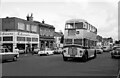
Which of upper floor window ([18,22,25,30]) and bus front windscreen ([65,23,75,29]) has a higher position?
upper floor window ([18,22,25,30])

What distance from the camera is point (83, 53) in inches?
890

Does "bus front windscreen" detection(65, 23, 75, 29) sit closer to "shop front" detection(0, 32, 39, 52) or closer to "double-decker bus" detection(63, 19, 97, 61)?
"double-decker bus" detection(63, 19, 97, 61)

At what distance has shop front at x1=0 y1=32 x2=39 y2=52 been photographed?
49.0 meters

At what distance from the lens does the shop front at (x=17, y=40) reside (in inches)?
1930

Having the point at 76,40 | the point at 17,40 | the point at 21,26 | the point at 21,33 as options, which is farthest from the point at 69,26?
the point at 21,26

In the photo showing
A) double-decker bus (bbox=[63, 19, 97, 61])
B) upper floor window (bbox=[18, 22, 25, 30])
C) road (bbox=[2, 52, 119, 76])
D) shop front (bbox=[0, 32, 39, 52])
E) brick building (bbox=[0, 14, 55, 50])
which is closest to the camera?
road (bbox=[2, 52, 119, 76])

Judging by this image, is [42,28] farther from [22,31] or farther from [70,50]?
[70,50]

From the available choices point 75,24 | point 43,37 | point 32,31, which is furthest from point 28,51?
point 75,24

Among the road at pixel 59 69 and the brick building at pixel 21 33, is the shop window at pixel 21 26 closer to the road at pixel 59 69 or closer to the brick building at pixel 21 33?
the brick building at pixel 21 33

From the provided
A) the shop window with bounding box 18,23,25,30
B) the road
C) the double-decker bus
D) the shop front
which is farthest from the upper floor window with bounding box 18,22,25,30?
the road

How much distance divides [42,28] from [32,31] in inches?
274

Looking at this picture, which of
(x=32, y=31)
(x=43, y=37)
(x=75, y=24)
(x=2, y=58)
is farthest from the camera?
(x=43, y=37)

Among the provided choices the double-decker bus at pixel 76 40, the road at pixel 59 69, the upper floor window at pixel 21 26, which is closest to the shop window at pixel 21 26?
the upper floor window at pixel 21 26

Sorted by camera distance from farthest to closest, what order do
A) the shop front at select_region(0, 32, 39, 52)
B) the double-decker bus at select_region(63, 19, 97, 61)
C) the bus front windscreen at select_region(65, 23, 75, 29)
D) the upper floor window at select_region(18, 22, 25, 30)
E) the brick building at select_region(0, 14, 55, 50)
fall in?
the upper floor window at select_region(18, 22, 25, 30) < the brick building at select_region(0, 14, 55, 50) < the shop front at select_region(0, 32, 39, 52) < the bus front windscreen at select_region(65, 23, 75, 29) < the double-decker bus at select_region(63, 19, 97, 61)
